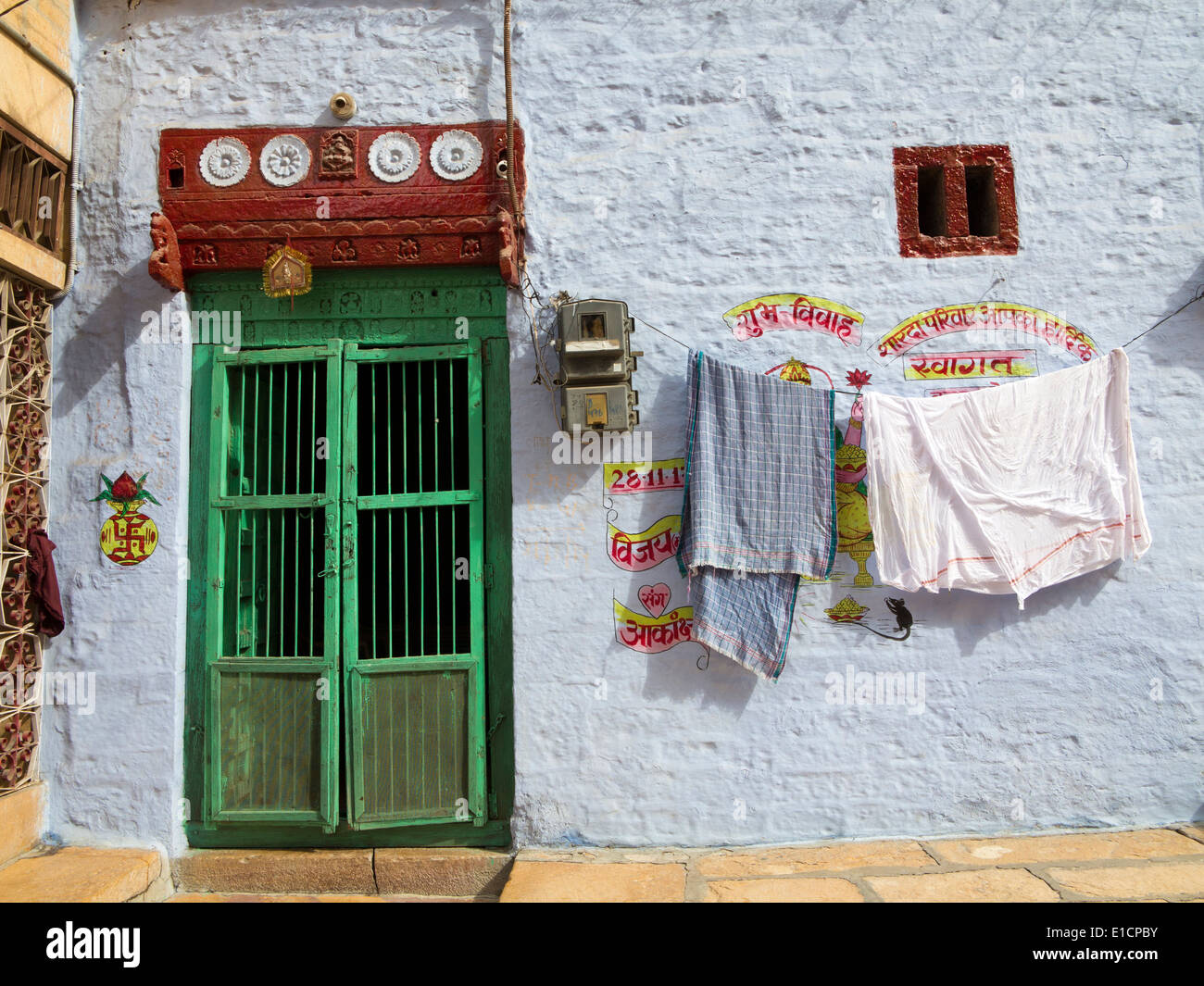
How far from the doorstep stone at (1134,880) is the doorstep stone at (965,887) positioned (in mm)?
128

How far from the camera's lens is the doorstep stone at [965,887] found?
3.46m

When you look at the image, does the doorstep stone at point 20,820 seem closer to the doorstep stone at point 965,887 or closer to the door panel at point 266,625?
the door panel at point 266,625

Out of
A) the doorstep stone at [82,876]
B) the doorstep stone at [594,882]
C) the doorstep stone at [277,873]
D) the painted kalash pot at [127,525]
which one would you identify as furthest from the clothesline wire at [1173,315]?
the doorstep stone at [82,876]

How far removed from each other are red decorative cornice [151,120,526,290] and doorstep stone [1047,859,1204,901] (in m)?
3.62

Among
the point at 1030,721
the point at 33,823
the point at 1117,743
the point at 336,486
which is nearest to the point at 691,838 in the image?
the point at 1030,721

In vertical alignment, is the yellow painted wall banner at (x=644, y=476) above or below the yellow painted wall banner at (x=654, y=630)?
above

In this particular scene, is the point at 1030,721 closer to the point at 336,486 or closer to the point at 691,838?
the point at 691,838

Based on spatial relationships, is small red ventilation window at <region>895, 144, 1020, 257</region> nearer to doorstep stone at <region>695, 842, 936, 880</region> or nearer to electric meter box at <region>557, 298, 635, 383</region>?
electric meter box at <region>557, 298, 635, 383</region>

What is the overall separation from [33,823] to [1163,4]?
6735 millimetres

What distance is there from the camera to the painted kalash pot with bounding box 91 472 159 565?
4.21 metres

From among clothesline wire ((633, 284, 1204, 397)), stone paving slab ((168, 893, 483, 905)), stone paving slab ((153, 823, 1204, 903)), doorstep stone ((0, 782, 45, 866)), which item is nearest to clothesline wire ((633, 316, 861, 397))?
clothesline wire ((633, 284, 1204, 397))

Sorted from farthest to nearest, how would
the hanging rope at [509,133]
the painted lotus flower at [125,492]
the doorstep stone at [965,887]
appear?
the painted lotus flower at [125,492] < the hanging rope at [509,133] < the doorstep stone at [965,887]

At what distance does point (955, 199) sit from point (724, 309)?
126cm

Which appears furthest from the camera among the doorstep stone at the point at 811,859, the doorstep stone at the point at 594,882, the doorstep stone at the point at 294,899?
the doorstep stone at the point at 294,899
